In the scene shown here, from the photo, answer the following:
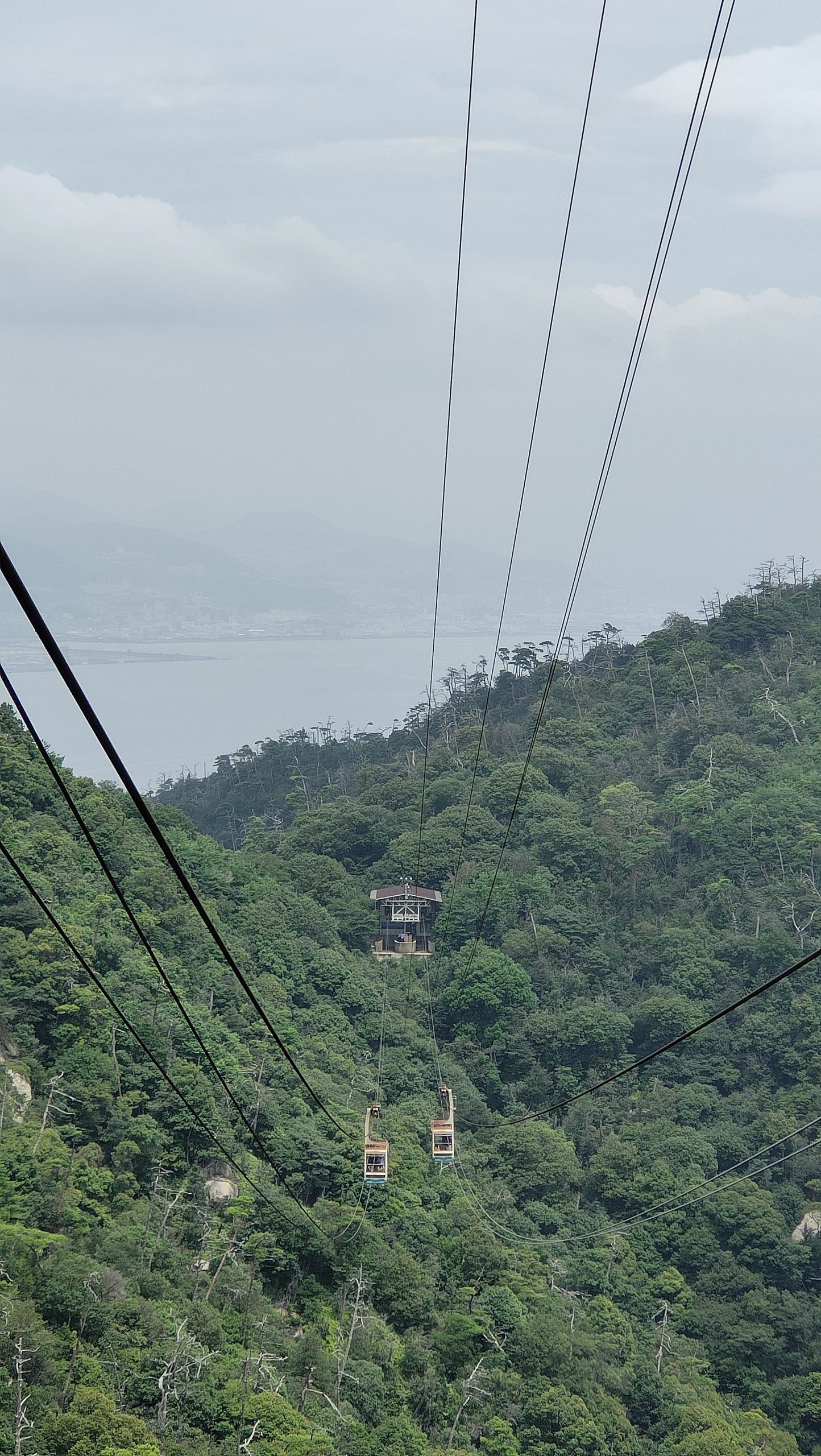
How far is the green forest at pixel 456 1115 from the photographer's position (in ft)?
56.5

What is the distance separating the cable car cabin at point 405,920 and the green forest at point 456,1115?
0.66 m

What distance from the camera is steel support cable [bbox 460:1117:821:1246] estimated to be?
2411cm

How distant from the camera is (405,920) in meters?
35.9

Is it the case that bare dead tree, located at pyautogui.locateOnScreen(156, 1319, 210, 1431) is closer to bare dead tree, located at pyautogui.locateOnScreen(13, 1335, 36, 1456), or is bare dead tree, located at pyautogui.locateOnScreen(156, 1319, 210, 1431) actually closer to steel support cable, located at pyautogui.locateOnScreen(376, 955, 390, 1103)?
Result: bare dead tree, located at pyautogui.locateOnScreen(13, 1335, 36, 1456)

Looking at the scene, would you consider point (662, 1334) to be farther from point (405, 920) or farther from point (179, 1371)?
point (405, 920)

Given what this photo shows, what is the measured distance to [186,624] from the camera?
175 meters

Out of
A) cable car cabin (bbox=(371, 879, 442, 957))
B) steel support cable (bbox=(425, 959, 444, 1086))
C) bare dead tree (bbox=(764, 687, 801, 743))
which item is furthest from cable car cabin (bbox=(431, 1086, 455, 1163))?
bare dead tree (bbox=(764, 687, 801, 743))

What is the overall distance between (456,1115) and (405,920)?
8.61 meters

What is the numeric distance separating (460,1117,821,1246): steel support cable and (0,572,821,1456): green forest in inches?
3.4

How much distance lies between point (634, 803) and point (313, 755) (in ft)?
77.4

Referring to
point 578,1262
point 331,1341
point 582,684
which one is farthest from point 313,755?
point 331,1341

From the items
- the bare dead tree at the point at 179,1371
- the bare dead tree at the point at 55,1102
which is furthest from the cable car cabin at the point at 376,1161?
the bare dead tree at the point at 55,1102

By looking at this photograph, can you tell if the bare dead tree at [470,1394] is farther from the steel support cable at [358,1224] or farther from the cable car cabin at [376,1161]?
the cable car cabin at [376,1161]

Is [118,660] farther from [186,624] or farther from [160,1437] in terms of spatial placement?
[160,1437]
